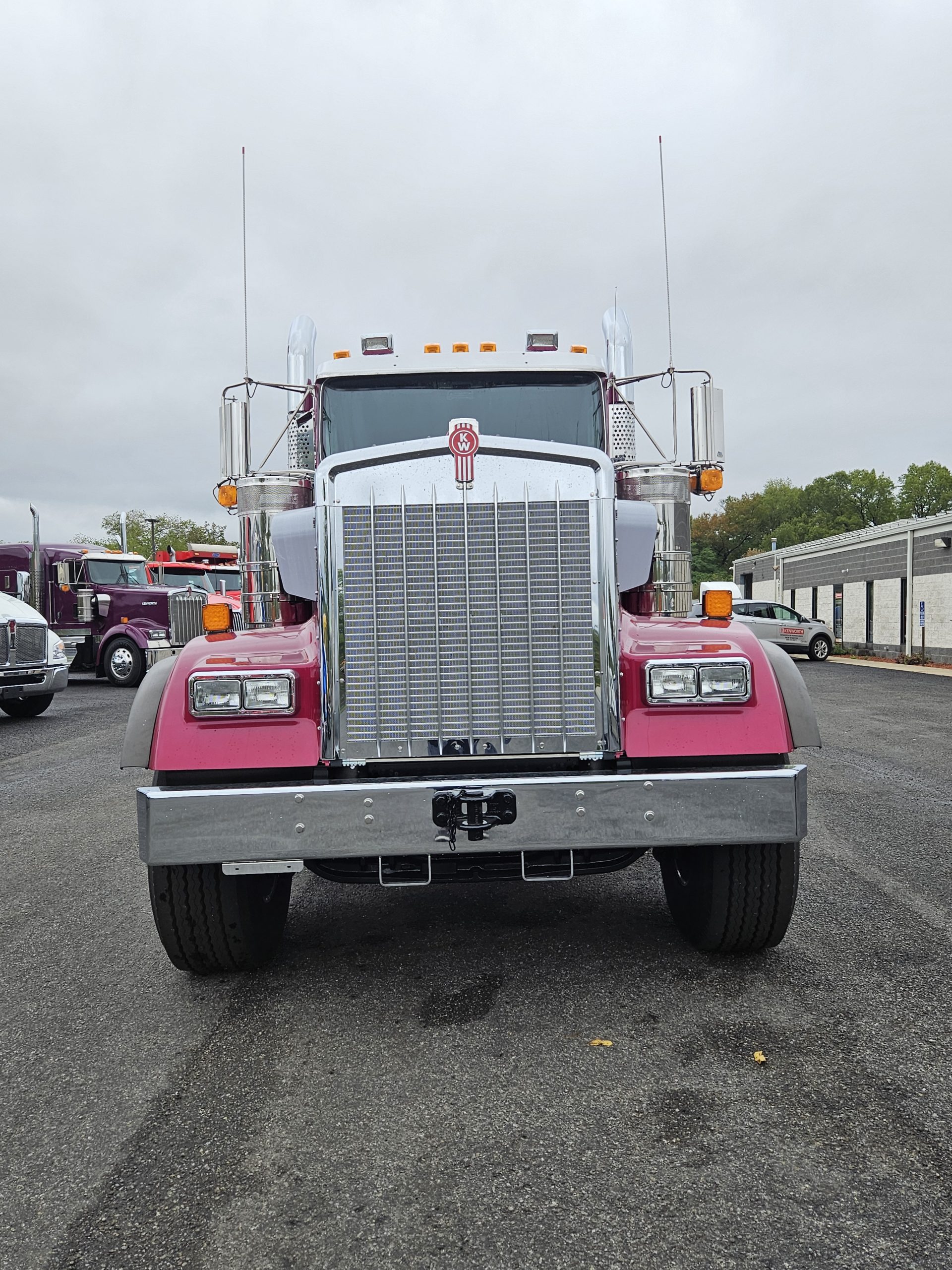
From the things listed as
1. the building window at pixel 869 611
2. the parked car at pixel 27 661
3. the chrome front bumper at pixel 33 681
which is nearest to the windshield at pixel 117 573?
the parked car at pixel 27 661

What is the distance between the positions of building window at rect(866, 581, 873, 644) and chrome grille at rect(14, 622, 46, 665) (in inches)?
1041

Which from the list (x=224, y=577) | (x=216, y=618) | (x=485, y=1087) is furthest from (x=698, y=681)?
(x=224, y=577)

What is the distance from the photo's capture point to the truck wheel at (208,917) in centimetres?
352

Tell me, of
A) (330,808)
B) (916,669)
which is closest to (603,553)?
(330,808)

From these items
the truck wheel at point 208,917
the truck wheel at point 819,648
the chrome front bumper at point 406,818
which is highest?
the chrome front bumper at point 406,818

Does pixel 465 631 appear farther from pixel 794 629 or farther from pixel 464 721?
pixel 794 629

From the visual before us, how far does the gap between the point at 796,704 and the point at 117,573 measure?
1783cm

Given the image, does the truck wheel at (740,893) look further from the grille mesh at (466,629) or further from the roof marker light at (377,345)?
the roof marker light at (377,345)

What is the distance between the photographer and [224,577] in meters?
22.0

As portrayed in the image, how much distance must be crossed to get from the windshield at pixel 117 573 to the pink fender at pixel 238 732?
16567mm

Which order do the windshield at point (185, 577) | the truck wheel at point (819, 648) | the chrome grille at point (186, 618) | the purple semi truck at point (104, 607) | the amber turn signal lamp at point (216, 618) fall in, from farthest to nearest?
the truck wheel at point (819, 648), the windshield at point (185, 577), the purple semi truck at point (104, 607), the chrome grille at point (186, 618), the amber turn signal lamp at point (216, 618)

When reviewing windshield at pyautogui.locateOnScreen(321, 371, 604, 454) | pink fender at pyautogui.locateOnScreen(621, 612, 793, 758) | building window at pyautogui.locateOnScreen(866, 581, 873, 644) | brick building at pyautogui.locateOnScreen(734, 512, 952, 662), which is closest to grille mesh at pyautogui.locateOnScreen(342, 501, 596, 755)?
pink fender at pyautogui.locateOnScreen(621, 612, 793, 758)

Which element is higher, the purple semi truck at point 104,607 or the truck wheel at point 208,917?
the purple semi truck at point 104,607

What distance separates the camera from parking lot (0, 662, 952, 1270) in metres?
2.25
